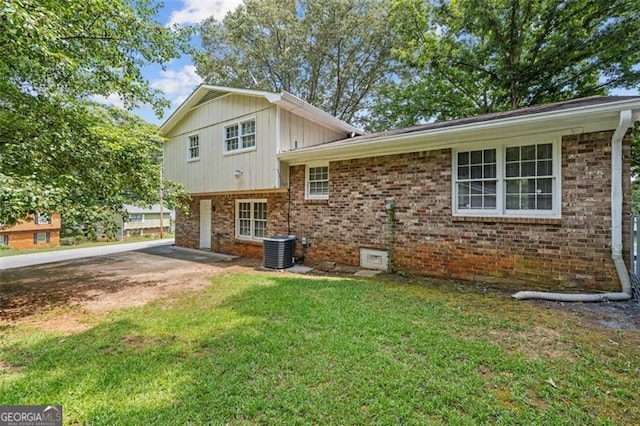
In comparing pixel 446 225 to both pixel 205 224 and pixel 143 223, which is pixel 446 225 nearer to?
pixel 205 224

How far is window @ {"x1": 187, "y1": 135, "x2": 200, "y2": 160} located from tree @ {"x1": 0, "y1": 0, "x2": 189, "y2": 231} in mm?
4101

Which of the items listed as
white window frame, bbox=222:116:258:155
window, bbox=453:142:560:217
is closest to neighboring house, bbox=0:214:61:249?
white window frame, bbox=222:116:258:155

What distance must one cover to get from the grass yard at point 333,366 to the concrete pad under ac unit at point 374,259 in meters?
2.56

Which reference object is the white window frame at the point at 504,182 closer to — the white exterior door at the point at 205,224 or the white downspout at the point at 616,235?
the white downspout at the point at 616,235

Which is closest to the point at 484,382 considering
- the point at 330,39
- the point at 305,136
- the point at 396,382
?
the point at 396,382

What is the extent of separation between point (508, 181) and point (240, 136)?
25.8 feet

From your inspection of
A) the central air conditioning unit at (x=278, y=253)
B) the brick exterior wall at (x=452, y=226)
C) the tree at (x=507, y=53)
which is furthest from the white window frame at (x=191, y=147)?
the tree at (x=507, y=53)

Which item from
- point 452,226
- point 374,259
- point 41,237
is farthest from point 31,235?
point 452,226

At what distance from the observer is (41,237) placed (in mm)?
28203

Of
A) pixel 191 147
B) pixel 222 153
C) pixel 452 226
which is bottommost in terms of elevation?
pixel 452 226

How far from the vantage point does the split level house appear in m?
4.99

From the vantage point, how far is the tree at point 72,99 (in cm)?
453

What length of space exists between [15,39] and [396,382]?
674cm

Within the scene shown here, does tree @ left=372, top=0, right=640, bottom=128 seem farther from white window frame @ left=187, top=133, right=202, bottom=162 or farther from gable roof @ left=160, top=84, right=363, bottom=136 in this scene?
white window frame @ left=187, top=133, right=202, bottom=162
